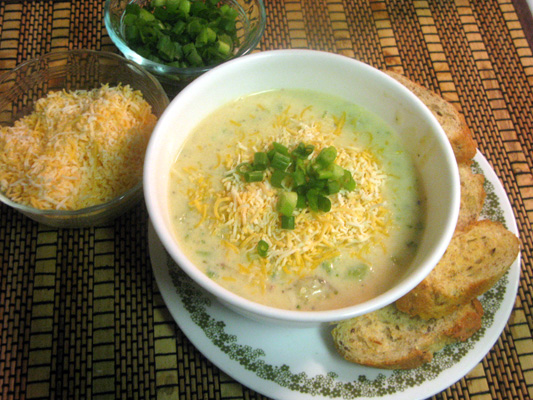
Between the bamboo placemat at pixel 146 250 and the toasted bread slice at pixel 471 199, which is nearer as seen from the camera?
the bamboo placemat at pixel 146 250

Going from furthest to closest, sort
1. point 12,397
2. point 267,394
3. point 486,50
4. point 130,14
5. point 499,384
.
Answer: point 486,50 < point 130,14 < point 499,384 < point 12,397 < point 267,394

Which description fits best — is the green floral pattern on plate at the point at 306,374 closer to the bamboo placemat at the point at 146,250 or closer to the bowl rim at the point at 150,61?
the bamboo placemat at the point at 146,250

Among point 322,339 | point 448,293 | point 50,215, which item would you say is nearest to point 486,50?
point 448,293

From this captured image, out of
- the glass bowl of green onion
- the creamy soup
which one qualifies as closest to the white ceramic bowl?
the creamy soup

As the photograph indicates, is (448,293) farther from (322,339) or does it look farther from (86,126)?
(86,126)

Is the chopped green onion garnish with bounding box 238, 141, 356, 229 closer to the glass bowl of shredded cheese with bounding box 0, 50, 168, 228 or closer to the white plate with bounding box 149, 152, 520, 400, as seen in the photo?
the white plate with bounding box 149, 152, 520, 400

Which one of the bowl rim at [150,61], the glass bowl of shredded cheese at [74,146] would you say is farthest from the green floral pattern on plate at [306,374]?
the bowl rim at [150,61]

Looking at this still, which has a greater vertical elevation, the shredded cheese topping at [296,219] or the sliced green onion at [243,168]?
the sliced green onion at [243,168]
